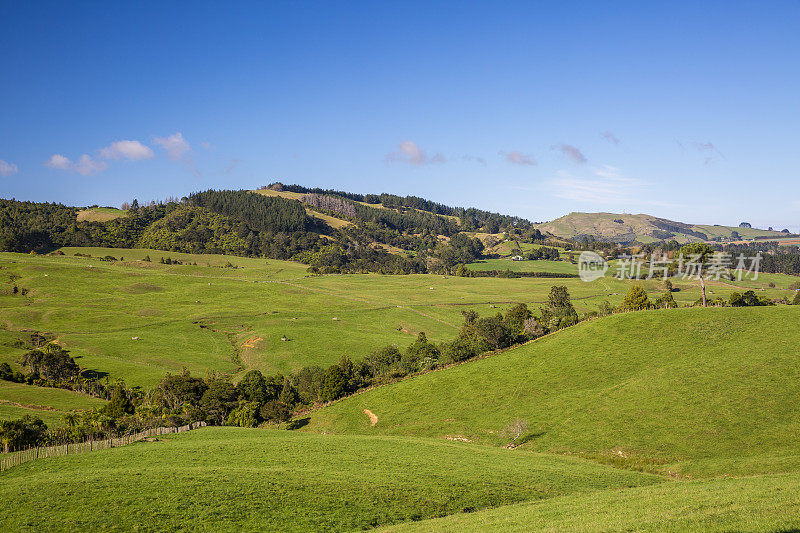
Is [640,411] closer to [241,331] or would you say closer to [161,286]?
[241,331]

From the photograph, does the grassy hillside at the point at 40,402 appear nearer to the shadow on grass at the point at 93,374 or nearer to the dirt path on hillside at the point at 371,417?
the shadow on grass at the point at 93,374

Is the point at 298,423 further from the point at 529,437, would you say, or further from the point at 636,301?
the point at 636,301

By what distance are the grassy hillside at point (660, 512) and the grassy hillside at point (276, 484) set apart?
393cm

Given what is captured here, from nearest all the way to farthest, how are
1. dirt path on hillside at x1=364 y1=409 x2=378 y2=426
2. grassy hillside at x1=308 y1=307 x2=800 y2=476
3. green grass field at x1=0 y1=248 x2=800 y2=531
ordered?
green grass field at x1=0 y1=248 x2=800 y2=531
grassy hillside at x1=308 y1=307 x2=800 y2=476
dirt path on hillside at x1=364 y1=409 x2=378 y2=426

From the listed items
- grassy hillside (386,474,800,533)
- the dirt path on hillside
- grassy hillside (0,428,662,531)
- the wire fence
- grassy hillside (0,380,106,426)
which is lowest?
grassy hillside (0,380,106,426)

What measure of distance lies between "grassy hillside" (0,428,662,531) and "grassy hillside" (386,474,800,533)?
155 inches

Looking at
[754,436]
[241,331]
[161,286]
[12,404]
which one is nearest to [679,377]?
[754,436]

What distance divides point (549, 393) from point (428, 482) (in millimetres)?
35084

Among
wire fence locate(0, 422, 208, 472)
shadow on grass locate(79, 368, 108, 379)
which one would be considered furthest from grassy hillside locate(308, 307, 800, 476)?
shadow on grass locate(79, 368, 108, 379)

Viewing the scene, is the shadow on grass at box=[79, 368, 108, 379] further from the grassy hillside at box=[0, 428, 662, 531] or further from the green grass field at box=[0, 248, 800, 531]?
the grassy hillside at box=[0, 428, 662, 531]

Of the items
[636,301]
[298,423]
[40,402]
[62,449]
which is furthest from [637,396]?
[40,402]

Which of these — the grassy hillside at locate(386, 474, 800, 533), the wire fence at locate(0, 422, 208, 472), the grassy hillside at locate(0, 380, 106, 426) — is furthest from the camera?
the grassy hillside at locate(0, 380, 106, 426)

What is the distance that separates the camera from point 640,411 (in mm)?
53844

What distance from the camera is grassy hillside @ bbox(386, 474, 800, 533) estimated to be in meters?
18.9
